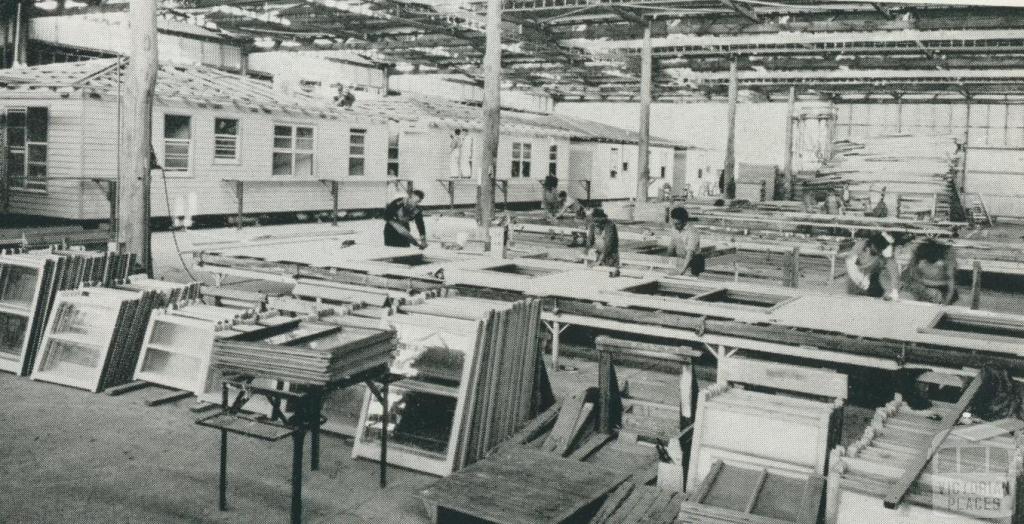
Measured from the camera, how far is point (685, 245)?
10.6 metres

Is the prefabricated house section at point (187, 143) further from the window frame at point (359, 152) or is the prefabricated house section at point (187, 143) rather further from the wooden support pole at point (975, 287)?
the wooden support pole at point (975, 287)

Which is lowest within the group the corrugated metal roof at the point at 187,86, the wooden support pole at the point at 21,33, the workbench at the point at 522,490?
the workbench at the point at 522,490

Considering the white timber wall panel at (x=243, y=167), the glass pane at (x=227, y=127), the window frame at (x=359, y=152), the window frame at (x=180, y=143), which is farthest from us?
the window frame at (x=359, y=152)

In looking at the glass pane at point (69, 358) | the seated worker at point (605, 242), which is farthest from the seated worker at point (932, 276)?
the glass pane at point (69, 358)

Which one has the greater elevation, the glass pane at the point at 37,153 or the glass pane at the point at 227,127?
the glass pane at the point at 227,127

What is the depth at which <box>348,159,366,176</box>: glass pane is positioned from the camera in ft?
77.2

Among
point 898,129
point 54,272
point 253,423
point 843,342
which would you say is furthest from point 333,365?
point 898,129

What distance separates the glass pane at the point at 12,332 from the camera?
7992 millimetres

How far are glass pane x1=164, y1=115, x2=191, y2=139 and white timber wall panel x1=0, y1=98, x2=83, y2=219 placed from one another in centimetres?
227

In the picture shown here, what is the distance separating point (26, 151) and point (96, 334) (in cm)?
1212

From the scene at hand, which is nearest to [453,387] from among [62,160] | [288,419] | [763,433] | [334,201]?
[288,419]

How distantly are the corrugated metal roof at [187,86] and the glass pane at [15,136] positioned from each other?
91cm

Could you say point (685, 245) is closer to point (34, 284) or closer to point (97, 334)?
point (97, 334)

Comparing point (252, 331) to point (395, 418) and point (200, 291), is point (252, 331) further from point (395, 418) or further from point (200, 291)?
point (200, 291)
